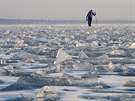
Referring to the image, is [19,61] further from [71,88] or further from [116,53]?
[71,88]

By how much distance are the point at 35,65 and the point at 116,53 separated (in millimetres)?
2592

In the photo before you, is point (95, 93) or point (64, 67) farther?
point (64, 67)

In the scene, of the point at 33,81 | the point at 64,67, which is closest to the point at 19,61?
the point at 64,67

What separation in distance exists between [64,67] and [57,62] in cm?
57

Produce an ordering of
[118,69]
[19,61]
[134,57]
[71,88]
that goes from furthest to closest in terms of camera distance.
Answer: [134,57] < [19,61] < [118,69] < [71,88]

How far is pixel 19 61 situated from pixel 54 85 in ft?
10.6

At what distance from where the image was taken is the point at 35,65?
833cm

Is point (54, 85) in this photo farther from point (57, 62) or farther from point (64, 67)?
point (57, 62)

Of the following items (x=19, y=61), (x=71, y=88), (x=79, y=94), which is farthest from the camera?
(x=19, y=61)

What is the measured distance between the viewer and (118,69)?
7.48m

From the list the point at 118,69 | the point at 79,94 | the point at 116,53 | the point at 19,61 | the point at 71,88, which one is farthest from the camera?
the point at 116,53

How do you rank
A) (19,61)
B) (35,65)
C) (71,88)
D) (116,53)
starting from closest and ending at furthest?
(71,88), (35,65), (19,61), (116,53)

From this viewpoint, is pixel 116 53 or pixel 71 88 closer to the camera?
pixel 71 88

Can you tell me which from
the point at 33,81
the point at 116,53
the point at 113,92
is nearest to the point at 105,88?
the point at 113,92
